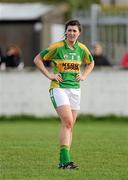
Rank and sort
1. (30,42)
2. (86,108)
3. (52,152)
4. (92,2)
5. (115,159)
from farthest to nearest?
1. (92,2)
2. (30,42)
3. (86,108)
4. (52,152)
5. (115,159)

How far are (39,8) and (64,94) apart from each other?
24.8 meters

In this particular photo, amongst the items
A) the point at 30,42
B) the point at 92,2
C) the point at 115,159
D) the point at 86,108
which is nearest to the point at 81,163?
the point at 115,159

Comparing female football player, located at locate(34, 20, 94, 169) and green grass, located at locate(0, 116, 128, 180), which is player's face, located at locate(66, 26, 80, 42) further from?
green grass, located at locate(0, 116, 128, 180)

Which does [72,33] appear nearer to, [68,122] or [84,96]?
[68,122]

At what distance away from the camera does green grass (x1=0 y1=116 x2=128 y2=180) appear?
12.5 m

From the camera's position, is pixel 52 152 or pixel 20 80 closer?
pixel 52 152

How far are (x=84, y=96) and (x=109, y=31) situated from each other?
756 centimetres

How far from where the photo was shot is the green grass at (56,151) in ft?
41.0

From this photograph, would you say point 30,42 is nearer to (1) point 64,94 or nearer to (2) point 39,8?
(2) point 39,8

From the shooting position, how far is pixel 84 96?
25516 millimetres

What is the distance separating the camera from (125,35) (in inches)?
1271

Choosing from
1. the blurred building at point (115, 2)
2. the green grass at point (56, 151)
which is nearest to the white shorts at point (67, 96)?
the green grass at point (56, 151)

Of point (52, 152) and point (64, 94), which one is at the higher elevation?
point (64, 94)

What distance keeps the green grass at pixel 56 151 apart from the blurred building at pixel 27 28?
38.5ft
